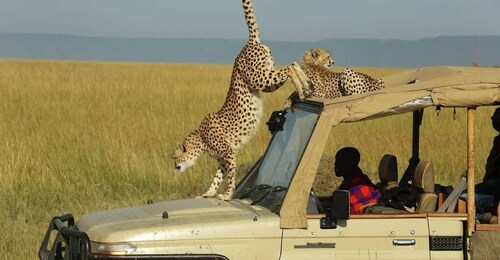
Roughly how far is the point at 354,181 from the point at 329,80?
198cm

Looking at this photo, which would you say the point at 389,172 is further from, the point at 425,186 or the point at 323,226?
the point at 323,226

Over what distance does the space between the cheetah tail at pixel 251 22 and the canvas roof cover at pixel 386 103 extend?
2739mm

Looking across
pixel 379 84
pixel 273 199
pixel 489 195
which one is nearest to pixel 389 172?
pixel 489 195

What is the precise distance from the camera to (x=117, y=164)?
1216cm

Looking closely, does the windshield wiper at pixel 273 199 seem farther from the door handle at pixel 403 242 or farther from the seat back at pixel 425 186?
the seat back at pixel 425 186

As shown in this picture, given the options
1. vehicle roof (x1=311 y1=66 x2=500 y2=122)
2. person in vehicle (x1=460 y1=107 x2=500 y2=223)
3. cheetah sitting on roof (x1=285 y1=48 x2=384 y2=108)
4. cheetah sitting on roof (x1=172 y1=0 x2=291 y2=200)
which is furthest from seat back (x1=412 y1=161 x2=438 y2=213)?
cheetah sitting on roof (x1=172 y1=0 x2=291 y2=200)

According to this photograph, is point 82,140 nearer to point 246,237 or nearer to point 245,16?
point 245,16

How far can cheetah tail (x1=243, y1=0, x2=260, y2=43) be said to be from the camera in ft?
25.2

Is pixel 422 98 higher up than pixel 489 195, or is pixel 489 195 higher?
pixel 422 98

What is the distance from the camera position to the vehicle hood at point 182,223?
480 cm

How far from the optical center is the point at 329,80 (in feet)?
25.1

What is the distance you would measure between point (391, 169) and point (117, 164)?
6.62 meters

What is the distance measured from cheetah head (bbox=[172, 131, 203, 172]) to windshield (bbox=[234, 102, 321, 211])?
1910 millimetres

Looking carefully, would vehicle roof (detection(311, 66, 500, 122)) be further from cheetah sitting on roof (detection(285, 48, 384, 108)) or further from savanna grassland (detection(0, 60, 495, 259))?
cheetah sitting on roof (detection(285, 48, 384, 108))
